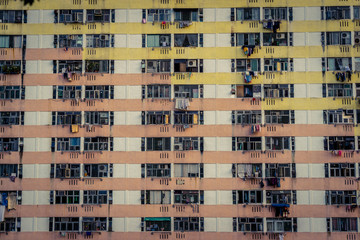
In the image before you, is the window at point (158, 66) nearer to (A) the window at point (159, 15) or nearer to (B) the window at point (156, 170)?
(A) the window at point (159, 15)

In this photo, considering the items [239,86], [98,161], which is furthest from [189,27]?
[98,161]

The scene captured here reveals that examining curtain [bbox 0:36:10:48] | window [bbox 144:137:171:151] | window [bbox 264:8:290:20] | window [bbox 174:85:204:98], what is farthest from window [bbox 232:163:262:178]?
curtain [bbox 0:36:10:48]

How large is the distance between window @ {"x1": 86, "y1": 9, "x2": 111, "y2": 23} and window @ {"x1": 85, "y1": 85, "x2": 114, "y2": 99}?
18.2ft

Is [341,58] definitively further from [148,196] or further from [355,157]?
[148,196]

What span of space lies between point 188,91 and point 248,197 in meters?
9.73

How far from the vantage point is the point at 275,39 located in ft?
103

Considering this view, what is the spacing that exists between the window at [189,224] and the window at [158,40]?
555 inches

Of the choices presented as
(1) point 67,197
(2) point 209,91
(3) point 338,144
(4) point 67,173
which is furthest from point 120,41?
(3) point 338,144

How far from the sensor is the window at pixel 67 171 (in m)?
30.6

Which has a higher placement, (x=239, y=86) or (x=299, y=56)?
(x=299, y=56)

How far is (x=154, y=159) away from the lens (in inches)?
1202

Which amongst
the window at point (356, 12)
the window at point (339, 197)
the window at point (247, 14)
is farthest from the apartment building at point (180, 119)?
the window at point (247, 14)

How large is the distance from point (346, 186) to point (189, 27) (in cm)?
1789

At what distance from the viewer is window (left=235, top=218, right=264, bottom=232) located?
30016 mm
